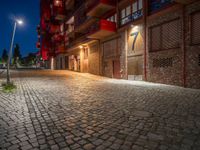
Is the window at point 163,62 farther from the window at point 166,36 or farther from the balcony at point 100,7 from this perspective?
the balcony at point 100,7

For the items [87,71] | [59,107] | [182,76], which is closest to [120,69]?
[182,76]

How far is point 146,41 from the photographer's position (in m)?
14.1

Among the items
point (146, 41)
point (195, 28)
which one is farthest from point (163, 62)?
point (195, 28)

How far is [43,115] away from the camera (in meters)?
4.95

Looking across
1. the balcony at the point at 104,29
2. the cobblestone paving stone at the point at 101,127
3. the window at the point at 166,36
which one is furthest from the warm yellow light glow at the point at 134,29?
the cobblestone paving stone at the point at 101,127

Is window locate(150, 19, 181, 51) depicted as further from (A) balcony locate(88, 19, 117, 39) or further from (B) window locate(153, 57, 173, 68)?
(A) balcony locate(88, 19, 117, 39)

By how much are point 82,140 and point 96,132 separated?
18.7 inches

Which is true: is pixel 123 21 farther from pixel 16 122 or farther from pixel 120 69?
pixel 16 122

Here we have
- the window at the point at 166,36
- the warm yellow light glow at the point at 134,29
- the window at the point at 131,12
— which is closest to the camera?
the window at the point at 166,36

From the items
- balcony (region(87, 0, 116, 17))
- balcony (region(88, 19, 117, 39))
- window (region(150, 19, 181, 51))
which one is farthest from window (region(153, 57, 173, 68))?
balcony (region(87, 0, 116, 17))

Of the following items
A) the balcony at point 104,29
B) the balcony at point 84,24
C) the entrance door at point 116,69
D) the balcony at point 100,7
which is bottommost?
the entrance door at point 116,69

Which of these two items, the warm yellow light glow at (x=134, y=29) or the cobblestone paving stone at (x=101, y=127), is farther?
the warm yellow light glow at (x=134, y=29)

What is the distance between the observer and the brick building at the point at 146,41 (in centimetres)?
1066

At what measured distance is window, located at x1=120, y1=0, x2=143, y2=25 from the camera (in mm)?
15398
